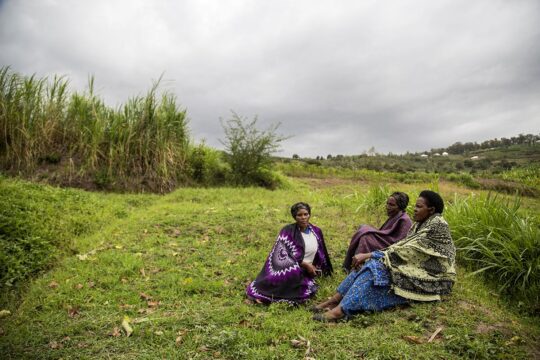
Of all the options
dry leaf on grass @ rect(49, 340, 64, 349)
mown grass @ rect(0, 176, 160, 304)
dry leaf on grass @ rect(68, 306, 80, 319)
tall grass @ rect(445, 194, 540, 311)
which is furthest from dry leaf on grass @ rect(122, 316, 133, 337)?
tall grass @ rect(445, 194, 540, 311)

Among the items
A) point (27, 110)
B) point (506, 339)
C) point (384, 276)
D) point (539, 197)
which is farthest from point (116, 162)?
point (539, 197)

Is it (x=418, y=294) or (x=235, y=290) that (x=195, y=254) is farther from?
(x=418, y=294)

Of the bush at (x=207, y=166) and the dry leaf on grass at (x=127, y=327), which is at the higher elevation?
the bush at (x=207, y=166)

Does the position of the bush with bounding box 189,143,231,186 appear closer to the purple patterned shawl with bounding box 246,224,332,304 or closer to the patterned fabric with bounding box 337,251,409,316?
the purple patterned shawl with bounding box 246,224,332,304

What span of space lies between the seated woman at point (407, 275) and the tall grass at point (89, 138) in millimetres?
8275

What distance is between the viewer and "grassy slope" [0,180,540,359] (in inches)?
135

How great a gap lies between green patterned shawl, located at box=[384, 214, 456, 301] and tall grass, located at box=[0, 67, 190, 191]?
849cm

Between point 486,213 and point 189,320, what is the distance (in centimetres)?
522

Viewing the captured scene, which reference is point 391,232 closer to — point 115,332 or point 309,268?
point 309,268

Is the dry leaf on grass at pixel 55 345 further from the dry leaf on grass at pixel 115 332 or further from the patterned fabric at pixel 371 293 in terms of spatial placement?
the patterned fabric at pixel 371 293

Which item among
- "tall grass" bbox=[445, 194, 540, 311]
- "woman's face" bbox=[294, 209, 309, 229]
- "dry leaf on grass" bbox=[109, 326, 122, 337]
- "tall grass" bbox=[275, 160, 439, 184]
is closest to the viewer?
"dry leaf on grass" bbox=[109, 326, 122, 337]

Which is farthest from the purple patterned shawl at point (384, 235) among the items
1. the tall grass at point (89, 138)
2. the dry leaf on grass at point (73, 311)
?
the tall grass at point (89, 138)

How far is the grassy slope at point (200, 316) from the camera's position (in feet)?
11.3

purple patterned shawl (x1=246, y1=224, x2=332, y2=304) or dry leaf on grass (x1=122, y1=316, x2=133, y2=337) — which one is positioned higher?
purple patterned shawl (x1=246, y1=224, x2=332, y2=304)
